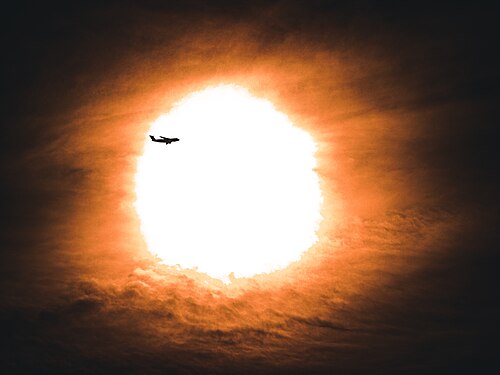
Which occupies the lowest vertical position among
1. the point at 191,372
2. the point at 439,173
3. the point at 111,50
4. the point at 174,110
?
the point at 191,372

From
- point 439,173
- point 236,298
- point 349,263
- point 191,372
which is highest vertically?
point 439,173

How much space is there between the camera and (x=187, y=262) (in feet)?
15.3

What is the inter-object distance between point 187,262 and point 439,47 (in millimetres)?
3111

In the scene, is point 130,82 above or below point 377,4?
below

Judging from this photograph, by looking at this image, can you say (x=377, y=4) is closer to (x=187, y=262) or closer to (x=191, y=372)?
(x=187, y=262)

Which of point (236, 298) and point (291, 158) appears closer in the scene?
point (236, 298)

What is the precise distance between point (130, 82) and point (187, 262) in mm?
1853

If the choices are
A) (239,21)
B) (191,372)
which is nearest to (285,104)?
(239,21)

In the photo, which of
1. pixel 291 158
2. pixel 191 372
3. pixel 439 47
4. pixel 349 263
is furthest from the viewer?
pixel 291 158

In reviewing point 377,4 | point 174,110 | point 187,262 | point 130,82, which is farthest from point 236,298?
point 377,4

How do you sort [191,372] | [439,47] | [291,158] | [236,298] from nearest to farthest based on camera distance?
[191,372] < [236,298] < [439,47] < [291,158]

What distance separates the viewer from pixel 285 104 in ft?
16.7

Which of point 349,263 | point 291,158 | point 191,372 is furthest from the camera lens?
point 291,158

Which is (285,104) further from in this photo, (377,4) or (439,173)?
(439,173)
